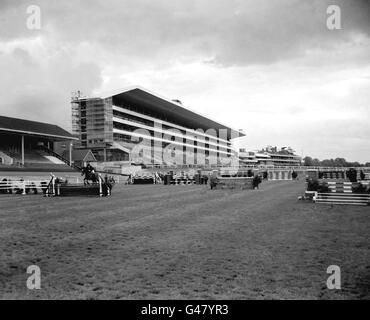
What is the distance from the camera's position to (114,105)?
261 ft

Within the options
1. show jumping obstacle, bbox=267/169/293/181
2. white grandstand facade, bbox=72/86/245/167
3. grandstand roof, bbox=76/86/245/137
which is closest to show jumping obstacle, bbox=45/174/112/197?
show jumping obstacle, bbox=267/169/293/181

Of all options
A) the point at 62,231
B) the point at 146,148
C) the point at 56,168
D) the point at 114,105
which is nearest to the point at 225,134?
the point at 146,148

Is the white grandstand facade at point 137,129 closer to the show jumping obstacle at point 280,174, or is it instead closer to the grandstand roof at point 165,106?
the grandstand roof at point 165,106

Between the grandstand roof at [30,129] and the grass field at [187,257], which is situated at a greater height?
the grandstand roof at [30,129]

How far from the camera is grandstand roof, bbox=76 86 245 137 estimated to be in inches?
3182

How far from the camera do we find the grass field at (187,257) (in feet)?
15.4

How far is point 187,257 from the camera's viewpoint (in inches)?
255

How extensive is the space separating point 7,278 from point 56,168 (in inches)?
1884

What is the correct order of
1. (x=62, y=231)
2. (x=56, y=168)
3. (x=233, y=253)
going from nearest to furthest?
1. (x=233, y=253)
2. (x=62, y=231)
3. (x=56, y=168)

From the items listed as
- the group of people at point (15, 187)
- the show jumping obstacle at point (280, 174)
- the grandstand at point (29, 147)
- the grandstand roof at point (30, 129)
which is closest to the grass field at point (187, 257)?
the group of people at point (15, 187)

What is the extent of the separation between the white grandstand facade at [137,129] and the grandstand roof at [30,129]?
14434mm

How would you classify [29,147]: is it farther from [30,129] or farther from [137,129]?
[137,129]

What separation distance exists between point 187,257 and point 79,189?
1934 cm

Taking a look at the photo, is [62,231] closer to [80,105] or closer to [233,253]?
[233,253]
